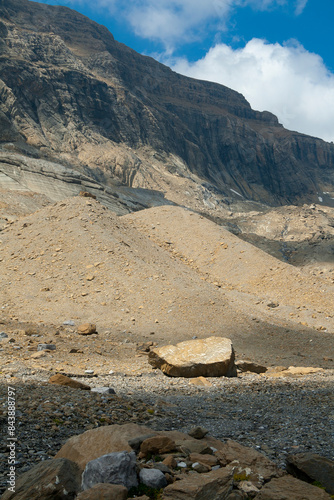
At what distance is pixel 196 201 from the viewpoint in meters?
90.6

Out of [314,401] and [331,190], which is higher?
[331,190]

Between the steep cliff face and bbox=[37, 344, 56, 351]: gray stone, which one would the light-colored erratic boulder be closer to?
bbox=[37, 344, 56, 351]: gray stone

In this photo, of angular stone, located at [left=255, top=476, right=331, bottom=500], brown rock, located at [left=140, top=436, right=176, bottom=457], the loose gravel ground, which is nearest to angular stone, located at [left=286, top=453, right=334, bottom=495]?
angular stone, located at [left=255, top=476, right=331, bottom=500]

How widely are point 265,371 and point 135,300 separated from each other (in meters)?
5.75

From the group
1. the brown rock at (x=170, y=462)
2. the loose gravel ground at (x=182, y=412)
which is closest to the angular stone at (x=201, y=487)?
the brown rock at (x=170, y=462)

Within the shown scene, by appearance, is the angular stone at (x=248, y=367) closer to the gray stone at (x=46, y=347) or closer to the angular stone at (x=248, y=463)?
the gray stone at (x=46, y=347)

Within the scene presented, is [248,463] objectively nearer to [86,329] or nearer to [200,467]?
[200,467]

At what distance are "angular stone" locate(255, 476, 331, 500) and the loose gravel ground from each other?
0.54 meters

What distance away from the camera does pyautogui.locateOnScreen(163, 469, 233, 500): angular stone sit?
3252mm

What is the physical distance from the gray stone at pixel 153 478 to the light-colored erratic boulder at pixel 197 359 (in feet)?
18.8

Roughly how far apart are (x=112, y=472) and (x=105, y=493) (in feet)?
0.66

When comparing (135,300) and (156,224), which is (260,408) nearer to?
(135,300)

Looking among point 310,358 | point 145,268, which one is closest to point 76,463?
point 310,358

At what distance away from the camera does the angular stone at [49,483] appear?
3.24m
